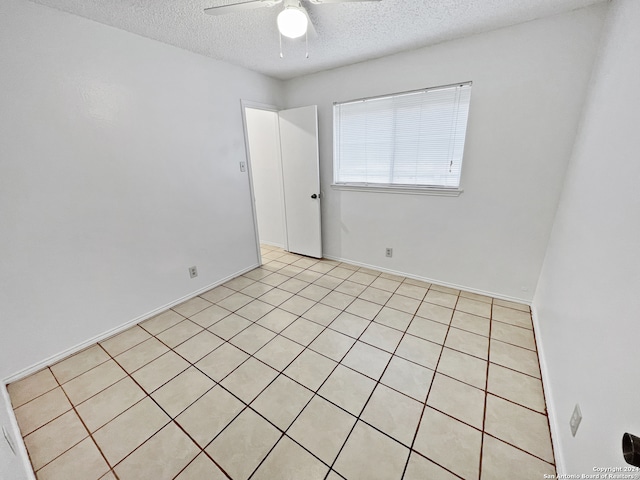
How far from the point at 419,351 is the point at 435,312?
0.60m

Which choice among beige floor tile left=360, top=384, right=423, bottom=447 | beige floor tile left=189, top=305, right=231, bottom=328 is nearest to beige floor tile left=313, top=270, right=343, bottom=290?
beige floor tile left=189, top=305, right=231, bottom=328

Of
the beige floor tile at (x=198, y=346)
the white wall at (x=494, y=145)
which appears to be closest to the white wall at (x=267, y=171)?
the white wall at (x=494, y=145)

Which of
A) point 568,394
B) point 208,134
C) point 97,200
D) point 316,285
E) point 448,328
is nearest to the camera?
point 568,394

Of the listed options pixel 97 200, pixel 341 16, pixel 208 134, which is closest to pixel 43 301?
pixel 97 200

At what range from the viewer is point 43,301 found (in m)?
1.86

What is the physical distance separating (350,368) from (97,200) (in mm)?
2321

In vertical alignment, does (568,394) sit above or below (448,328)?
above

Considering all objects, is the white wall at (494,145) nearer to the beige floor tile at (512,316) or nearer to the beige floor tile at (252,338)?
the beige floor tile at (512,316)

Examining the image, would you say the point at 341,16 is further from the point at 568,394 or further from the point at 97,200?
the point at 568,394

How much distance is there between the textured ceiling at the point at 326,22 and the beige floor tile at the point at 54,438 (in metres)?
2.57

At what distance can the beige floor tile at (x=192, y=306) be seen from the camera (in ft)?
8.38

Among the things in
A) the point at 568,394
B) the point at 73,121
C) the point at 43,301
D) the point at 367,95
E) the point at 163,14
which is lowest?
the point at 568,394

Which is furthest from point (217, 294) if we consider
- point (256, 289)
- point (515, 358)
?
point (515, 358)

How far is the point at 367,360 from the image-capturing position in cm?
189
